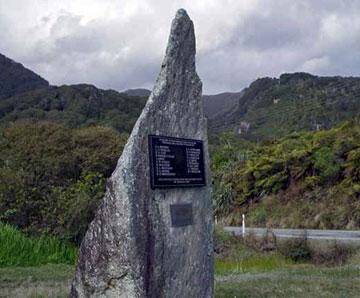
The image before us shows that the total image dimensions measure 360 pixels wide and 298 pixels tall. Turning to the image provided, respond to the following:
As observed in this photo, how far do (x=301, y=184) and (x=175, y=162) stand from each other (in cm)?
2244

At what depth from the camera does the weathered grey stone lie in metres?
7.11

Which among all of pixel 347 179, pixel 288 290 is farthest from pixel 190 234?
pixel 347 179

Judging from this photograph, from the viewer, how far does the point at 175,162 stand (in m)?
7.89

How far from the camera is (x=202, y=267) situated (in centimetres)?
811

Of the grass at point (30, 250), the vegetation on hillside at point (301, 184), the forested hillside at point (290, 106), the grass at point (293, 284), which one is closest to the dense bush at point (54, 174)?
the grass at point (30, 250)

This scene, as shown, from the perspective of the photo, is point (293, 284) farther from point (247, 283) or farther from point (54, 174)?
point (54, 174)

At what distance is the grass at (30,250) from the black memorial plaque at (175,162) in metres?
6.37

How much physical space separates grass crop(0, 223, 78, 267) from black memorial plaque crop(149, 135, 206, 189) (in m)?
6.37

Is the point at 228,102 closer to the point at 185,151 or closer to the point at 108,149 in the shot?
the point at 108,149

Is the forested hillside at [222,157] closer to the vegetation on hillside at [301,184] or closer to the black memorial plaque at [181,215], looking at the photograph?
the vegetation on hillside at [301,184]

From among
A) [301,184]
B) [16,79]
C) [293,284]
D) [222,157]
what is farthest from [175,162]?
[16,79]

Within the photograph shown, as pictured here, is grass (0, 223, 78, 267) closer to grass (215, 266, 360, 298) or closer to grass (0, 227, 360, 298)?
grass (0, 227, 360, 298)

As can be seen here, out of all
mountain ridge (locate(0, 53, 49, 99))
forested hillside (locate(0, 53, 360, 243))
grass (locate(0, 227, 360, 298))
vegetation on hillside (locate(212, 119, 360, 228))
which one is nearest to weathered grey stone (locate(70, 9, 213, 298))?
grass (locate(0, 227, 360, 298))

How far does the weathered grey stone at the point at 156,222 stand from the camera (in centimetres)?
711
